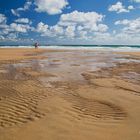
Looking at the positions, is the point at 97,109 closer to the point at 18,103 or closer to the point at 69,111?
the point at 69,111

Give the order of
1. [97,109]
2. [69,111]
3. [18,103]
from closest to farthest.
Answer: [69,111] < [97,109] < [18,103]

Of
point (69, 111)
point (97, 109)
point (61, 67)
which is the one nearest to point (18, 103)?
point (69, 111)

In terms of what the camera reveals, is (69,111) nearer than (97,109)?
Yes

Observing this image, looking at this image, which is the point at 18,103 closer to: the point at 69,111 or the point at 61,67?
the point at 69,111

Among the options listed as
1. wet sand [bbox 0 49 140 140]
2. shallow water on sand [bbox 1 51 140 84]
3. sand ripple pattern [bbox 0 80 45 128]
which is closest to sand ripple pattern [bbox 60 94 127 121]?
wet sand [bbox 0 49 140 140]

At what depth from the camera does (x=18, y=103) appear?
6.17 metres

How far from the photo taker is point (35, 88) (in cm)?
800

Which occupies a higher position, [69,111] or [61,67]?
[61,67]

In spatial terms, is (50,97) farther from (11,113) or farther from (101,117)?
(101,117)

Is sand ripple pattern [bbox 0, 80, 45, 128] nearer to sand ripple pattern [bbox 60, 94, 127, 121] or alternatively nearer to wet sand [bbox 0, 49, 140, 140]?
wet sand [bbox 0, 49, 140, 140]

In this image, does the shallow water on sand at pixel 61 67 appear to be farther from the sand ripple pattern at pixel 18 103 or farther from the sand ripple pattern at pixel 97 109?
the sand ripple pattern at pixel 97 109

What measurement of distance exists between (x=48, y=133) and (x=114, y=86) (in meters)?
4.74

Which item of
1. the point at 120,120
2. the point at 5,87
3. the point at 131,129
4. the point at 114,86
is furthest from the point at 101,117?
the point at 5,87

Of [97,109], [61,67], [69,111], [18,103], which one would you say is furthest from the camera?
[61,67]
